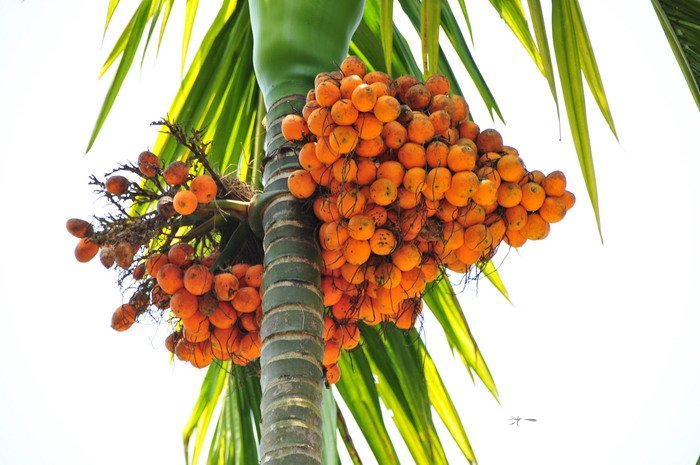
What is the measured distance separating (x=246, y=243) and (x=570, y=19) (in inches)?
50.0

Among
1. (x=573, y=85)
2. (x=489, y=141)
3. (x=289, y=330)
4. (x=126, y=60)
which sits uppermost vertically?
(x=126, y=60)

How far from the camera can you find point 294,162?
9.18 ft

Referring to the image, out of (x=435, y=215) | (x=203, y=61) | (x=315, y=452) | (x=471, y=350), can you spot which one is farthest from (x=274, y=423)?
(x=203, y=61)

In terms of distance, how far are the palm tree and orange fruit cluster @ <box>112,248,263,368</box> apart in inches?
6.1

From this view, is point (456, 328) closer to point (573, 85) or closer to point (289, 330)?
point (573, 85)

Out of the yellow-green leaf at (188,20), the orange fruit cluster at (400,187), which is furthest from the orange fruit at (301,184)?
the yellow-green leaf at (188,20)

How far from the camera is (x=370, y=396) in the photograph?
3.60 m

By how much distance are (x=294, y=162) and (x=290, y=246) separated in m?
0.32

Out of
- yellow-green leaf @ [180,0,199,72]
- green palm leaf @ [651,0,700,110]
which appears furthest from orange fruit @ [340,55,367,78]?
yellow-green leaf @ [180,0,199,72]

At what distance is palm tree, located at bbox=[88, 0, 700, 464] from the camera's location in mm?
2447

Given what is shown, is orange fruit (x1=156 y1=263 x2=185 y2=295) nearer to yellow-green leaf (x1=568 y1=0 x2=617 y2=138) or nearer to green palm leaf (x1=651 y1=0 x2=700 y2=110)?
yellow-green leaf (x1=568 y1=0 x2=617 y2=138)

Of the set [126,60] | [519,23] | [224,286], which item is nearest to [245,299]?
[224,286]

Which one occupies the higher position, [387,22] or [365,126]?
[387,22]

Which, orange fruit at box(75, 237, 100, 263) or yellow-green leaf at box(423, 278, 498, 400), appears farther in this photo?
yellow-green leaf at box(423, 278, 498, 400)
